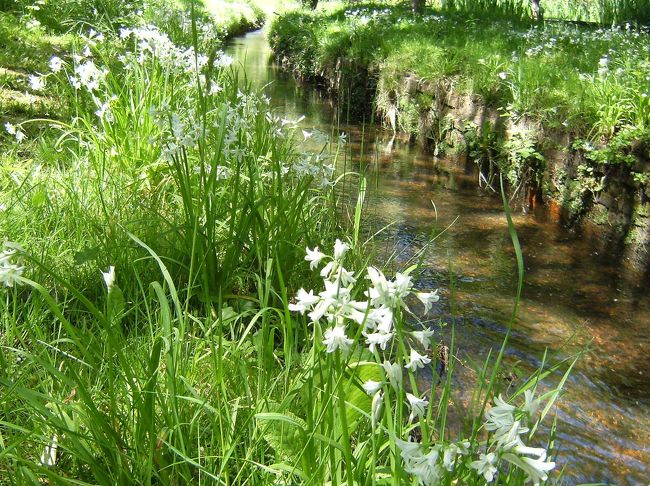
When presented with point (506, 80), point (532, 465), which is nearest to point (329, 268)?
point (532, 465)

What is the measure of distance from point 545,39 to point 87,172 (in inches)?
283

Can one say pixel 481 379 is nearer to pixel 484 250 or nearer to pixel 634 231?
pixel 484 250

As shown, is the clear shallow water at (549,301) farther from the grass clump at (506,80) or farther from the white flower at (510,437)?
the white flower at (510,437)

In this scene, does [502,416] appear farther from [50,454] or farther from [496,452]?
[50,454]

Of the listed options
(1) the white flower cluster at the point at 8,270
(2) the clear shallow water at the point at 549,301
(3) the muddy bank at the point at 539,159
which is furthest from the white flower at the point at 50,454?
(3) the muddy bank at the point at 539,159

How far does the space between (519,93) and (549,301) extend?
2.72m

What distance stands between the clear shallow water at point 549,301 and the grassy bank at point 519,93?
0.49 meters

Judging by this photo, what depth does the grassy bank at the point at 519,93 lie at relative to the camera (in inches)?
204

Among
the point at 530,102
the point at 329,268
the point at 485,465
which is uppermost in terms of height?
the point at 329,268

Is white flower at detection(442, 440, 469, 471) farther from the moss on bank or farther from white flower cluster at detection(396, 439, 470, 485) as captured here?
the moss on bank

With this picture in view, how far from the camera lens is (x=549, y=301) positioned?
14.1 feet

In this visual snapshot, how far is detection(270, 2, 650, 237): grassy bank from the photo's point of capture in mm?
5184

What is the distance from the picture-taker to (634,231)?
495 cm

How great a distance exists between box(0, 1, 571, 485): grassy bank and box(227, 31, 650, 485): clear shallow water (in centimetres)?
19
